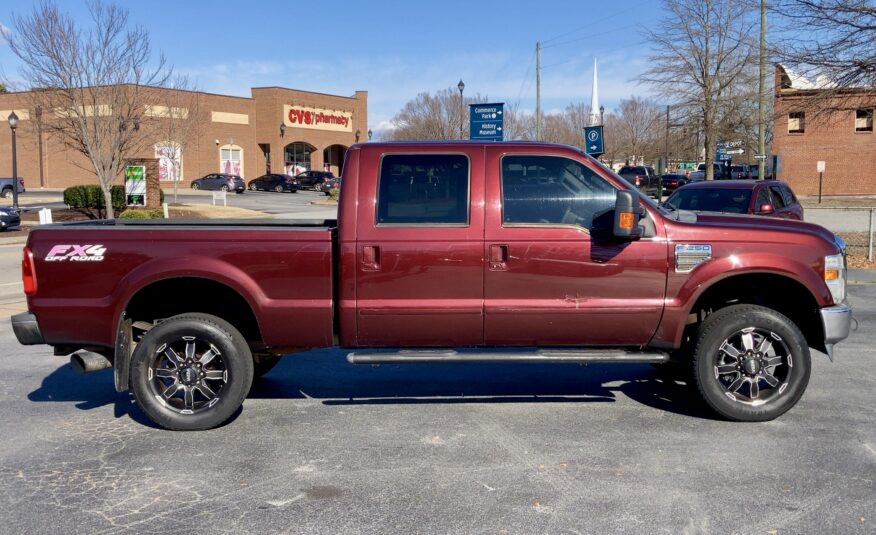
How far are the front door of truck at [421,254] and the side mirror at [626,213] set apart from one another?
92cm

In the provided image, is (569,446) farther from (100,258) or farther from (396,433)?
(100,258)

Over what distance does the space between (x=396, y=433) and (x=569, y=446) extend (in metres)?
1.20

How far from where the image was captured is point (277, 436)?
536cm

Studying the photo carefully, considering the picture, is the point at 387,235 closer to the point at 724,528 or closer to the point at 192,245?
the point at 192,245

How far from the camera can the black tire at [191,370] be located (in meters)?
5.39

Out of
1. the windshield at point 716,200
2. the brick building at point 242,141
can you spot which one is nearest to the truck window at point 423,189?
the windshield at point 716,200

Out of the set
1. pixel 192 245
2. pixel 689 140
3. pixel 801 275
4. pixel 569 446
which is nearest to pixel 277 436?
pixel 192 245

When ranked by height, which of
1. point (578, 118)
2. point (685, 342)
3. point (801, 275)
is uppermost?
point (578, 118)

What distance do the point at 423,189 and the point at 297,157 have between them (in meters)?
62.0

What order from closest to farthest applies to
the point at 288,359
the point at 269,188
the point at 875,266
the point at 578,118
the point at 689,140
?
the point at 288,359 < the point at 875,266 < the point at 689,140 < the point at 269,188 < the point at 578,118

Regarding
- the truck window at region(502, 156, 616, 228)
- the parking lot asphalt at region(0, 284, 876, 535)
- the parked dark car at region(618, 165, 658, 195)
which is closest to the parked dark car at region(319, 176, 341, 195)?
the parked dark car at region(618, 165, 658, 195)

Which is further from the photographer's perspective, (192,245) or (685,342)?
(685,342)

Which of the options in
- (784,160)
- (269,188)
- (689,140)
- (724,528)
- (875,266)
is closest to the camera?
(724,528)

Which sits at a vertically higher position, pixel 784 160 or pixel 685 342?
pixel 784 160
